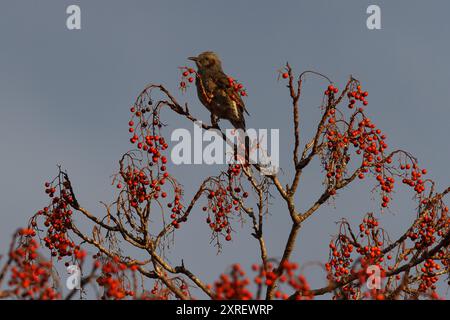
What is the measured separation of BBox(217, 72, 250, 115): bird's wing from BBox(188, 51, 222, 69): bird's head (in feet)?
1.73

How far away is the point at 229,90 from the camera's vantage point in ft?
40.5

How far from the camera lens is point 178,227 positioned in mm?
10477

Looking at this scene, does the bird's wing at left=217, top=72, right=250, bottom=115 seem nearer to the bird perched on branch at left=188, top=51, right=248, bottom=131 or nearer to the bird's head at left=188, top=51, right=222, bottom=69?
the bird perched on branch at left=188, top=51, right=248, bottom=131

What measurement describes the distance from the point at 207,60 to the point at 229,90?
208 centimetres

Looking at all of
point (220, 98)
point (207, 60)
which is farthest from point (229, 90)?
point (207, 60)

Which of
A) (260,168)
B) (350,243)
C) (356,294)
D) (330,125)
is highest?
(330,125)

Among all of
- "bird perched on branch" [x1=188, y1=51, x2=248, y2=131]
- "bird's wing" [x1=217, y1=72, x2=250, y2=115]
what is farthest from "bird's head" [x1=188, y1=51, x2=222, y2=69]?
"bird's wing" [x1=217, y1=72, x2=250, y2=115]

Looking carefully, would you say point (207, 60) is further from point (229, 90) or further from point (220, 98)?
point (229, 90)

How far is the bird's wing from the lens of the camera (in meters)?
12.1

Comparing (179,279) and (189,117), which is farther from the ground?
(189,117)

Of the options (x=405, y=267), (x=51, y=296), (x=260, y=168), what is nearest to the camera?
(x=51, y=296)
